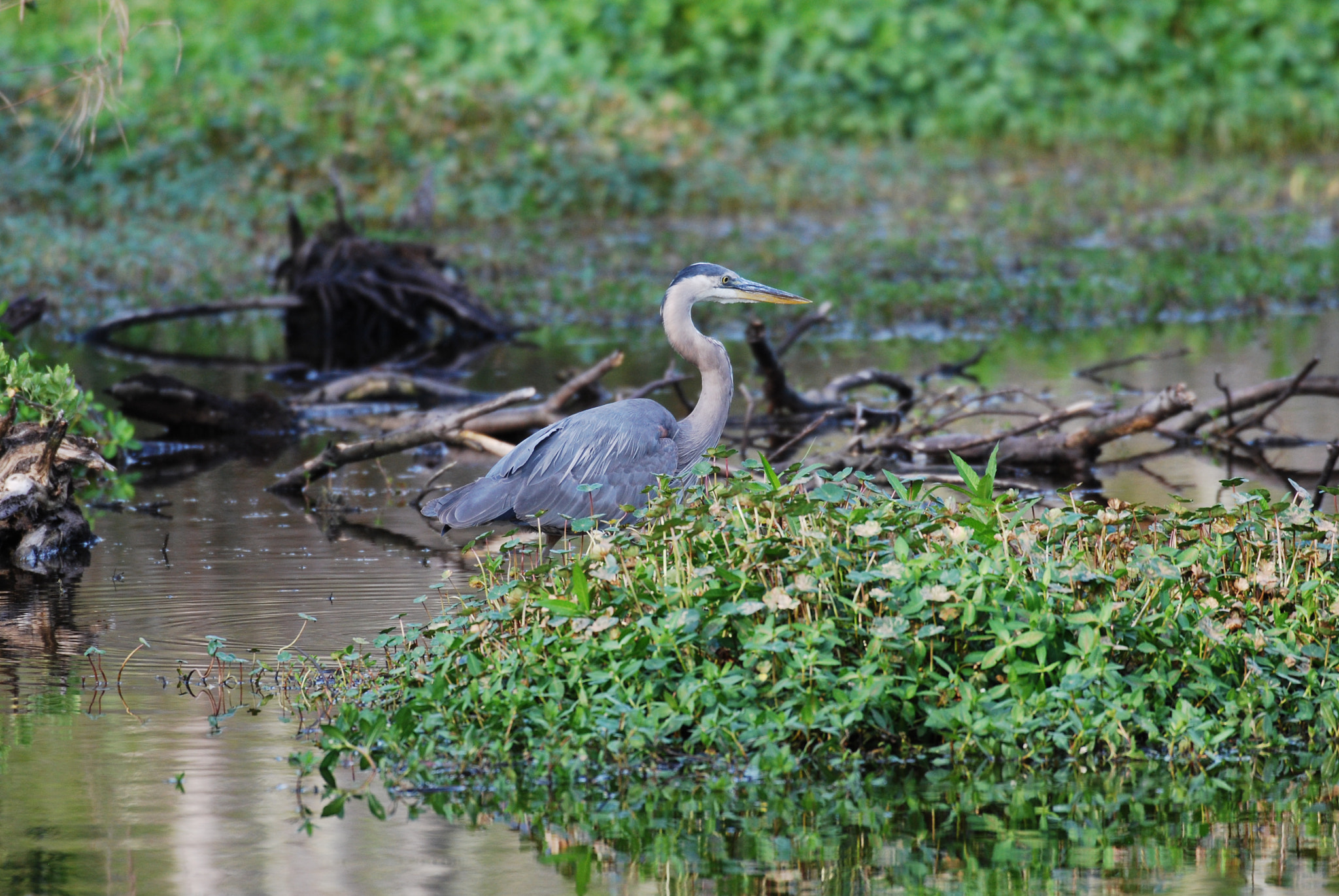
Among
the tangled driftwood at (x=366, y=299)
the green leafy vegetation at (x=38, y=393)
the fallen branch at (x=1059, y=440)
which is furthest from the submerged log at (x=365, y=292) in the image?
the green leafy vegetation at (x=38, y=393)

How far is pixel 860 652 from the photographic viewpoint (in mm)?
4930

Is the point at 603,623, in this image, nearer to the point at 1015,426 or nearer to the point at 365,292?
the point at 1015,426

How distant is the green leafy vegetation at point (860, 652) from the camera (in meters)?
4.71

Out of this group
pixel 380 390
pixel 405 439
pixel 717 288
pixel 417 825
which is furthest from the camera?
pixel 380 390

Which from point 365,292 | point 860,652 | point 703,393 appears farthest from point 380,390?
point 860,652

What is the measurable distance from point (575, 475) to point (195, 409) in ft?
13.2

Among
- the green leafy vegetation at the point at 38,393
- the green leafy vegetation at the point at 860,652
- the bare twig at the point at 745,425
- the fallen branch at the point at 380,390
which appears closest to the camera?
the green leafy vegetation at the point at 860,652

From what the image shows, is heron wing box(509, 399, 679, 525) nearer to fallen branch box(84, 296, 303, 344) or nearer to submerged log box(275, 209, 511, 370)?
fallen branch box(84, 296, 303, 344)

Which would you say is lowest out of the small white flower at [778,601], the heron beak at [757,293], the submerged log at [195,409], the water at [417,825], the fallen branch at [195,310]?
the water at [417,825]

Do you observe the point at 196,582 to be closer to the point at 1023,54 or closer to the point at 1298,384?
the point at 1298,384

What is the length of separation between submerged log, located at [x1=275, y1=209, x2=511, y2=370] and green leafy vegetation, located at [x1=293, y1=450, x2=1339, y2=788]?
8600mm

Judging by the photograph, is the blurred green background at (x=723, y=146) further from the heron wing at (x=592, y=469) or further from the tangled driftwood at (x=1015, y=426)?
the heron wing at (x=592, y=469)

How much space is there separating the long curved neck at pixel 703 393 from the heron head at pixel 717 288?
0.13 metres

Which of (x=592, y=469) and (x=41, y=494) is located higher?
(x=592, y=469)
